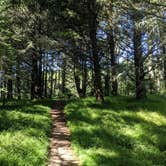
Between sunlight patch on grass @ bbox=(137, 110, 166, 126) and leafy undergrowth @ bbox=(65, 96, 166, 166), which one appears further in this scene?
sunlight patch on grass @ bbox=(137, 110, 166, 126)

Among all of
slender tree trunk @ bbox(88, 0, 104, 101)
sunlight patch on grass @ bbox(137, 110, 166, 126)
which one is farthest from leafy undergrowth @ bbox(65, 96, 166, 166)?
slender tree trunk @ bbox(88, 0, 104, 101)

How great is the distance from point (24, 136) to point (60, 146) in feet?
5.06

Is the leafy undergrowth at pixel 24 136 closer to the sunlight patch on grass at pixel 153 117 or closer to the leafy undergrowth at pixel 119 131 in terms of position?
the leafy undergrowth at pixel 119 131

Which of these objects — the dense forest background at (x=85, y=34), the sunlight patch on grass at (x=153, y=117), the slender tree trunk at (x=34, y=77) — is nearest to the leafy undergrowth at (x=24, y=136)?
the dense forest background at (x=85, y=34)

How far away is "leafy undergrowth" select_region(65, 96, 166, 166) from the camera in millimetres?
14648

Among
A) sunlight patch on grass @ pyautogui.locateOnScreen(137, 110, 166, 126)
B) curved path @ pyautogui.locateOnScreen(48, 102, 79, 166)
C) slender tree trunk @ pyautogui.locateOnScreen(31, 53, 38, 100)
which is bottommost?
curved path @ pyautogui.locateOnScreen(48, 102, 79, 166)

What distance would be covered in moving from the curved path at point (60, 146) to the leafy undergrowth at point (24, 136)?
1.03 ft

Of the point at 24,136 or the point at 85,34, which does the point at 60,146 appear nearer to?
the point at 24,136

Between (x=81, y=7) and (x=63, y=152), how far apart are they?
47.7 ft

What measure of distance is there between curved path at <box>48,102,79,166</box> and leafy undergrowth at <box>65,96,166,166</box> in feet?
1.04

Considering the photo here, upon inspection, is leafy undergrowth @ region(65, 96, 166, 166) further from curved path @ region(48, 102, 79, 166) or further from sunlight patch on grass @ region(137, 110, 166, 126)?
curved path @ region(48, 102, 79, 166)

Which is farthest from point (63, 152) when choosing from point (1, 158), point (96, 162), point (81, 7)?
point (81, 7)

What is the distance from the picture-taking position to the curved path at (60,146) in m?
14.0

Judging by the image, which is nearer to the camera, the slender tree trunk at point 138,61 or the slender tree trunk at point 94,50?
the slender tree trunk at point 94,50
